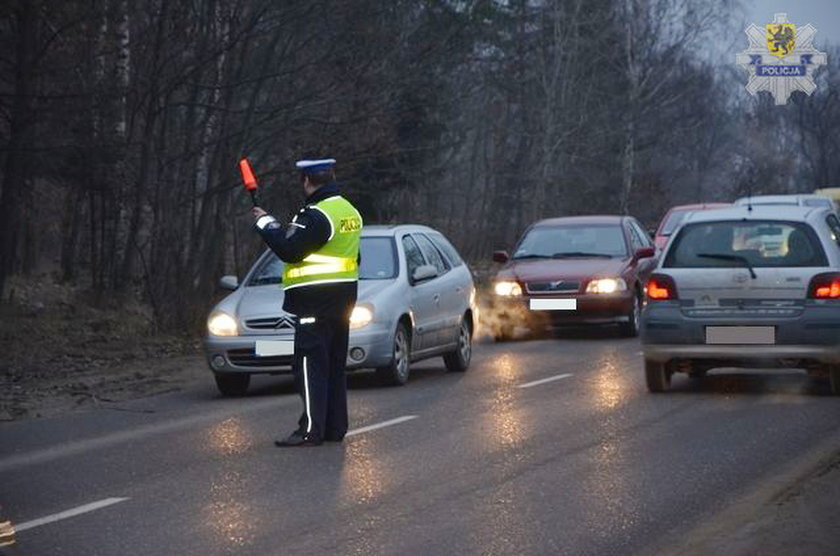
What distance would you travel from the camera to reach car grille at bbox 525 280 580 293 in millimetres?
22469

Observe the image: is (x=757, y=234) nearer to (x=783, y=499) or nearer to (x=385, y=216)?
(x=783, y=499)

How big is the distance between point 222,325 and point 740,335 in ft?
14.7

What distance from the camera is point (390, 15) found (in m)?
30.3

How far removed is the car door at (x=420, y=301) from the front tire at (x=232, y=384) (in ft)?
5.37

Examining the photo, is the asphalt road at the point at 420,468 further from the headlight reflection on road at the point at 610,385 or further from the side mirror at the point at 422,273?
the side mirror at the point at 422,273

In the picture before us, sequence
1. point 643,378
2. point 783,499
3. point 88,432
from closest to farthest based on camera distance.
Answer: point 783,499 → point 88,432 → point 643,378

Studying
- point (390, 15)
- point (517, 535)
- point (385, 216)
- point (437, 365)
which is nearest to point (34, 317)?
point (437, 365)

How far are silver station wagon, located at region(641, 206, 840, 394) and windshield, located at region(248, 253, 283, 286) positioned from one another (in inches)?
144

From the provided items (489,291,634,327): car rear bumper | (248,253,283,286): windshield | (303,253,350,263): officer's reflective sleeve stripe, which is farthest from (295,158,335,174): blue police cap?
(489,291,634,327): car rear bumper

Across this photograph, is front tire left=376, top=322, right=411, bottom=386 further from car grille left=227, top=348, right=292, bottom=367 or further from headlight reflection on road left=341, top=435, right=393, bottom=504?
headlight reflection on road left=341, top=435, right=393, bottom=504

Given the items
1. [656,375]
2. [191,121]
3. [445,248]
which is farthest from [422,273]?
[191,121]

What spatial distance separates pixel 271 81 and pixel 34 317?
199 inches

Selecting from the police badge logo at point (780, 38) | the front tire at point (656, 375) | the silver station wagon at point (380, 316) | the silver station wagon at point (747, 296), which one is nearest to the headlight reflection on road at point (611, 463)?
the front tire at point (656, 375)

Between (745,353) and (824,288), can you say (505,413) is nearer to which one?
(745,353)
